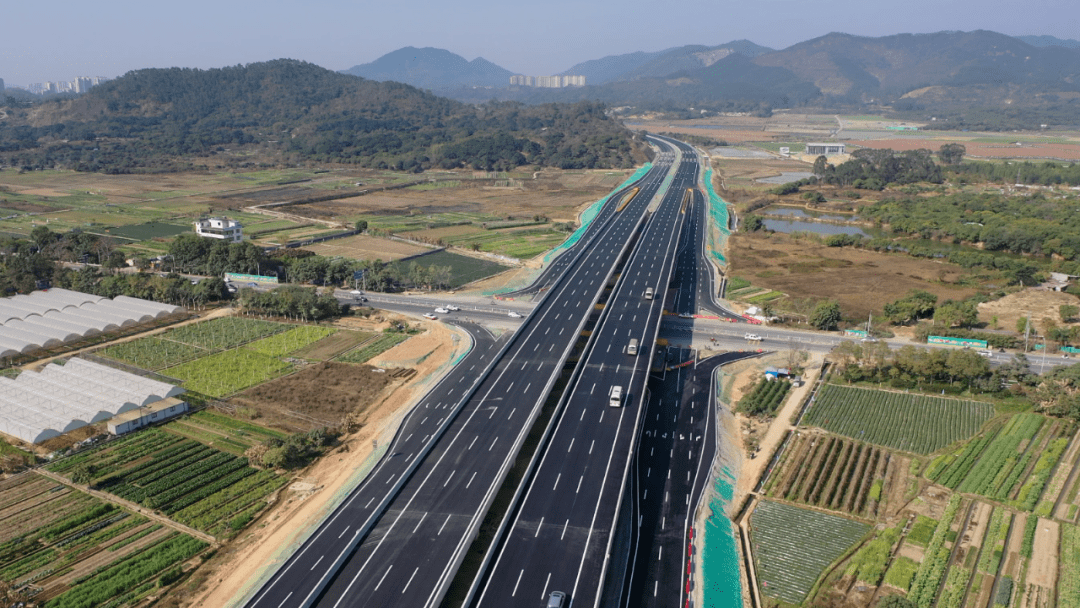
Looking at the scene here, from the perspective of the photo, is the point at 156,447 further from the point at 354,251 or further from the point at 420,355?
the point at 354,251

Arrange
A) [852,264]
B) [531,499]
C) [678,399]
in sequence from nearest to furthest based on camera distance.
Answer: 1. [531,499]
2. [678,399]
3. [852,264]

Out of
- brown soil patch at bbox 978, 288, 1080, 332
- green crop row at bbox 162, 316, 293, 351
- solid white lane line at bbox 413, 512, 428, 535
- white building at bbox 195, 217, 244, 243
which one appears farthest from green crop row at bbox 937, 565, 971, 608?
white building at bbox 195, 217, 244, 243

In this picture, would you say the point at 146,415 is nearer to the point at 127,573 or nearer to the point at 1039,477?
the point at 127,573

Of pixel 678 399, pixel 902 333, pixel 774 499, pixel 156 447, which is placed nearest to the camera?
pixel 774 499

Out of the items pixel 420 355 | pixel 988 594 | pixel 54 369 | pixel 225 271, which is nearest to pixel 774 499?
pixel 988 594

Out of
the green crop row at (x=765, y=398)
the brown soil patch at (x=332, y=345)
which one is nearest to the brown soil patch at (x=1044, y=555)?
the green crop row at (x=765, y=398)

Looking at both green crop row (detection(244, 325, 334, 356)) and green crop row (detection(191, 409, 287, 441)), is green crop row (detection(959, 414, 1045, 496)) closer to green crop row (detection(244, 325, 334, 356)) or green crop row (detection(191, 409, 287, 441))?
green crop row (detection(191, 409, 287, 441))

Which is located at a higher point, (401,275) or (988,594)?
(401,275)
